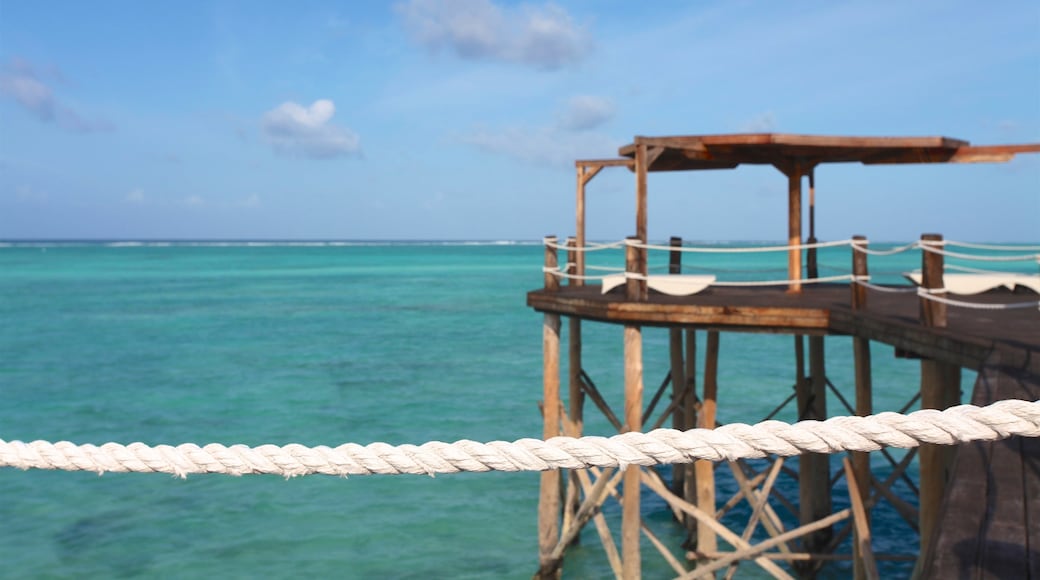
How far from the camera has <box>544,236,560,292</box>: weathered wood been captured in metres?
11.4

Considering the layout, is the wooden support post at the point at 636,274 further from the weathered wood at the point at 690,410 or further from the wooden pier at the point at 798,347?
the weathered wood at the point at 690,410

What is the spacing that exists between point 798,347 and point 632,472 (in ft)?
18.2

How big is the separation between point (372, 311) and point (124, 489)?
3128 cm

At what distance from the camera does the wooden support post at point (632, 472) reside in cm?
925

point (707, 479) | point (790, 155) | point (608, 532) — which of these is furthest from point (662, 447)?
point (790, 155)

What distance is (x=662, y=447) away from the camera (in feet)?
7.86

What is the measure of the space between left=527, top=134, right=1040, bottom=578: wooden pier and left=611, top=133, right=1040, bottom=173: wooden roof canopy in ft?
0.07

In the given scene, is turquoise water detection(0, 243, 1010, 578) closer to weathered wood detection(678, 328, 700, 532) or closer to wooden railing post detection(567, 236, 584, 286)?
weathered wood detection(678, 328, 700, 532)

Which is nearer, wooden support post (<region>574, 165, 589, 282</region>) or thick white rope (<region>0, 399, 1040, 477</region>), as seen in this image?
thick white rope (<region>0, 399, 1040, 477</region>)

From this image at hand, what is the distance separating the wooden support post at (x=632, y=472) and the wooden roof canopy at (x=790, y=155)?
1.30m

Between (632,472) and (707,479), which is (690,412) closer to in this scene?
(707,479)

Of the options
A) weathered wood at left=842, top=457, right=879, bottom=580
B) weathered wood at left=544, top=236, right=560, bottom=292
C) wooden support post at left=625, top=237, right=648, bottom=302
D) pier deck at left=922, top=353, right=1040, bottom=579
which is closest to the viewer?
pier deck at left=922, top=353, right=1040, bottom=579

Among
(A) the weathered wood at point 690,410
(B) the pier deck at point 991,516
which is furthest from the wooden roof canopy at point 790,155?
(B) the pier deck at point 991,516

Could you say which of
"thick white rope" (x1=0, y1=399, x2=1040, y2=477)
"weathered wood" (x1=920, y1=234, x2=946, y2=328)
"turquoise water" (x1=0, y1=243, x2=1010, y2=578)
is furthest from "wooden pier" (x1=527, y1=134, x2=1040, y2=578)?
"turquoise water" (x1=0, y1=243, x2=1010, y2=578)
